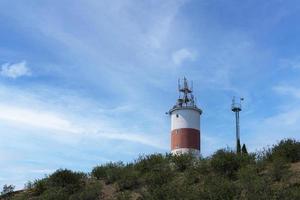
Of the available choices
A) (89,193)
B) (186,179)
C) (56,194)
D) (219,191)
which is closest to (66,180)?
(56,194)

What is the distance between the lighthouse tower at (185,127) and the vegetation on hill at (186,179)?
1365 centimetres

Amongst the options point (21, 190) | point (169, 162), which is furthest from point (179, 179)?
point (21, 190)

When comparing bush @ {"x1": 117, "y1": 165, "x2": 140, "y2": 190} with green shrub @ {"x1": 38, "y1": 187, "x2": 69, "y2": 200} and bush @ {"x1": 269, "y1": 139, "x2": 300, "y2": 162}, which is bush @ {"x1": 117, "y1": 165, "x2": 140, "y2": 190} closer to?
green shrub @ {"x1": 38, "y1": 187, "x2": 69, "y2": 200}

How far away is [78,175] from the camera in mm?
21203

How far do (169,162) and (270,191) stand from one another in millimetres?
6402

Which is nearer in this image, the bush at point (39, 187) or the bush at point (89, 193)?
the bush at point (89, 193)

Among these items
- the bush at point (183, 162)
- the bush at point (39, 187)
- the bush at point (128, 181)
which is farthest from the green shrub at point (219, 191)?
the bush at point (39, 187)

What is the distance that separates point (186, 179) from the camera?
59.7 ft

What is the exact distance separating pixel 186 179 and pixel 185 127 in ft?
60.4

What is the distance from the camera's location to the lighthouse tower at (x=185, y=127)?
35.9m

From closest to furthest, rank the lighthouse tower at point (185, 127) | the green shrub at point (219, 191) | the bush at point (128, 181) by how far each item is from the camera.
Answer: the green shrub at point (219, 191) < the bush at point (128, 181) < the lighthouse tower at point (185, 127)

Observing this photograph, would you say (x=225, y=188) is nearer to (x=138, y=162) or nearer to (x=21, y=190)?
(x=138, y=162)

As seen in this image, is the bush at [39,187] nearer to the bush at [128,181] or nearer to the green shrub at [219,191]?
the bush at [128,181]

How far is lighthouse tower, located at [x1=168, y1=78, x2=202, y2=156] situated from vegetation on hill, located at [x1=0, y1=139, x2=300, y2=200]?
13645 millimetres
